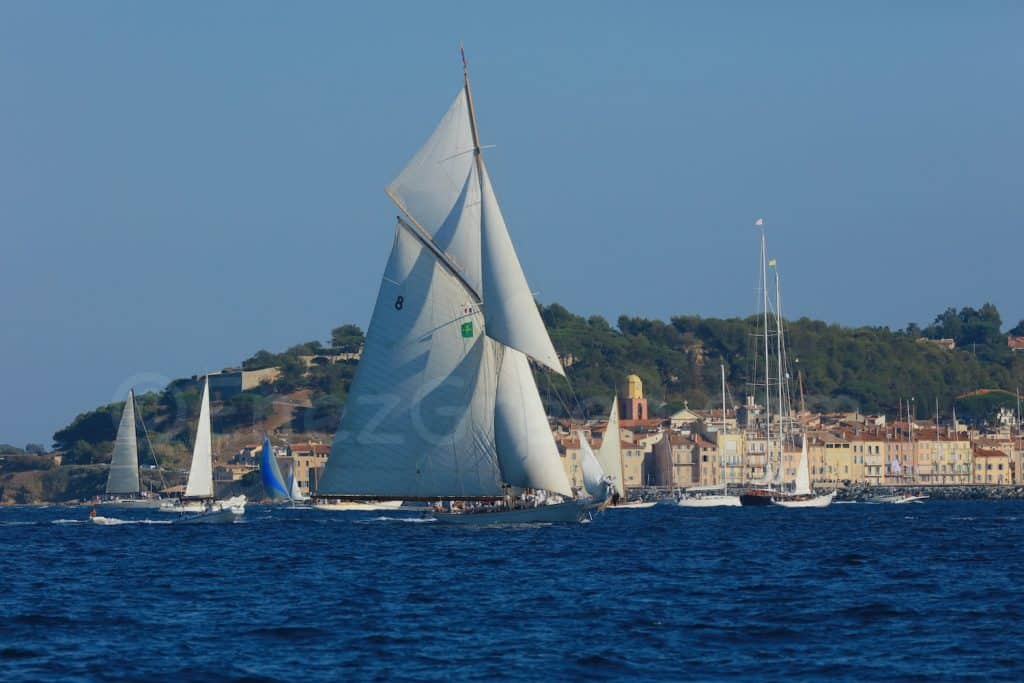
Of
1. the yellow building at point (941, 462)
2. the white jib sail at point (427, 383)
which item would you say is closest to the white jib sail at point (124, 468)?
the white jib sail at point (427, 383)

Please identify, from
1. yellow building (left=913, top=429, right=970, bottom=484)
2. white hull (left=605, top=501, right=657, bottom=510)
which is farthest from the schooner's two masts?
yellow building (left=913, top=429, right=970, bottom=484)

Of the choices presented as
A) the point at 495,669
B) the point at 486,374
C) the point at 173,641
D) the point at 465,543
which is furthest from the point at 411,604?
the point at 486,374

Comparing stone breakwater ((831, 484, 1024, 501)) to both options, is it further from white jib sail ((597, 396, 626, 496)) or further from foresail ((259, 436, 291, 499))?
foresail ((259, 436, 291, 499))

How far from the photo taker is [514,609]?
37.4m

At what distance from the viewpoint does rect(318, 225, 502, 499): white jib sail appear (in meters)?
63.2

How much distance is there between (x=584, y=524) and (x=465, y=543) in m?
19.2

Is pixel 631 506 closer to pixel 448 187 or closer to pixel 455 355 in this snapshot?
pixel 455 355

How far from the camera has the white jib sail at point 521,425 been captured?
62.6 metres

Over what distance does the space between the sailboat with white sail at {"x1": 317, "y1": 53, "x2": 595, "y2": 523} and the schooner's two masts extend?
0.04m

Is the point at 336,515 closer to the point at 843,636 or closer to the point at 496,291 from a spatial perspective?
the point at 496,291

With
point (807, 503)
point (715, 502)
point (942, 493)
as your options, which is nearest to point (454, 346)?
point (807, 503)

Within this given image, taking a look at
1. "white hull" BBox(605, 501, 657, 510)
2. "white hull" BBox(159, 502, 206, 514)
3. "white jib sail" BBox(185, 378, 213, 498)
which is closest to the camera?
"white jib sail" BBox(185, 378, 213, 498)

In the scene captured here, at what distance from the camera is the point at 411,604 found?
39.0m

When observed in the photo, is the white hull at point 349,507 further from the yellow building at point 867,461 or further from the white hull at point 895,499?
the yellow building at point 867,461
